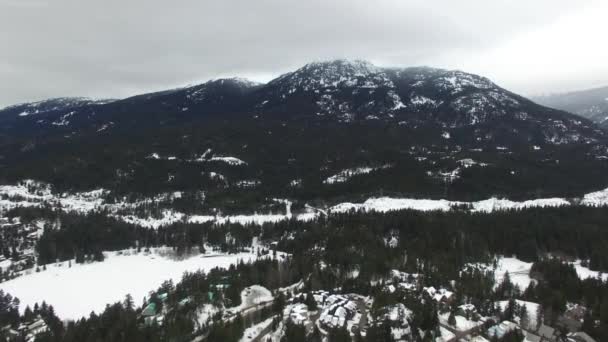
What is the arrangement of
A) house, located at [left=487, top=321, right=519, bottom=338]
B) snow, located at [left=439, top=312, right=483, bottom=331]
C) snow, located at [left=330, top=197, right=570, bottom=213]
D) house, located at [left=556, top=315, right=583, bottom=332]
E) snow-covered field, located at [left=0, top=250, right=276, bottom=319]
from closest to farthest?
house, located at [left=487, top=321, right=519, bottom=338]
house, located at [left=556, top=315, right=583, bottom=332]
snow, located at [left=439, top=312, right=483, bottom=331]
snow-covered field, located at [left=0, top=250, right=276, bottom=319]
snow, located at [left=330, top=197, right=570, bottom=213]

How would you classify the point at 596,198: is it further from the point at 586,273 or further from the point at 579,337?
the point at 579,337

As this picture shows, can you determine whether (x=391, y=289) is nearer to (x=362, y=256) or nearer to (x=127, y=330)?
(x=362, y=256)

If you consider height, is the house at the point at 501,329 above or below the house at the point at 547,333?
above

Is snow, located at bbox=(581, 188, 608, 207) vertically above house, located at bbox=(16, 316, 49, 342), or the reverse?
snow, located at bbox=(581, 188, 608, 207)

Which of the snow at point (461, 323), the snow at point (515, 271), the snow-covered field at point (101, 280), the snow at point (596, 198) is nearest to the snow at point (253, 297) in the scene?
the snow-covered field at point (101, 280)

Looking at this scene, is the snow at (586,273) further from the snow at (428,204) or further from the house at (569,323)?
the snow at (428,204)

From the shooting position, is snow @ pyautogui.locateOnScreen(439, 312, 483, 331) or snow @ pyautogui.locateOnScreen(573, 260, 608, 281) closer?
snow @ pyautogui.locateOnScreen(439, 312, 483, 331)

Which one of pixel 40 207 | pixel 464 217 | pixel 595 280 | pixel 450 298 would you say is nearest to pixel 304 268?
pixel 450 298

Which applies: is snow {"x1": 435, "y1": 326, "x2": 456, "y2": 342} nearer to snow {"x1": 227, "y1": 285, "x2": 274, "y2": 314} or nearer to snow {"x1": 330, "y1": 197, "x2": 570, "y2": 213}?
snow {"x1": 227, "y1": 285, "x2": 274, "y2": 314}

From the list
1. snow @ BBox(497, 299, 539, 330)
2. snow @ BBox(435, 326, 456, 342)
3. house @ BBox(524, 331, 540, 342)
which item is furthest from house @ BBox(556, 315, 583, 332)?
snow @ BBox(435, 326, 456, 342)
